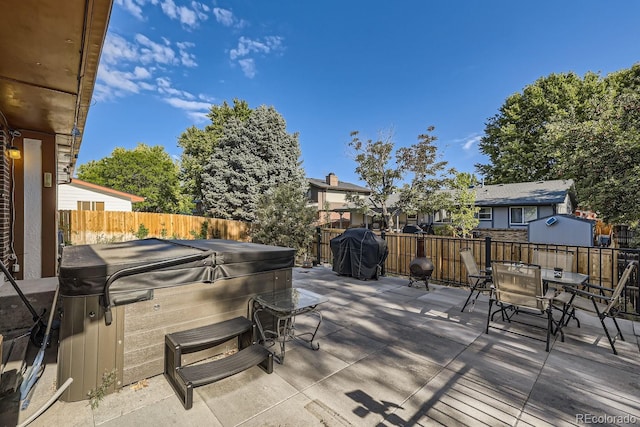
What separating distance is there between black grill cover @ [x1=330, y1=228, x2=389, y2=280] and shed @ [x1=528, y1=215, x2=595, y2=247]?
6.23 meters

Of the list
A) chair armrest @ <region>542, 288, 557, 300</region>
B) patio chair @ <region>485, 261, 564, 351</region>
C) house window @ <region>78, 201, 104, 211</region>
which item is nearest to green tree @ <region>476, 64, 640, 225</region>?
chair armrest @ <region>542, 288, 557, 300</region>

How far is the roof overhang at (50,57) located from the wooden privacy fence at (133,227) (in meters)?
9.29

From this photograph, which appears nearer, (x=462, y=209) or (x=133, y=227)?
(x=462, y=209)

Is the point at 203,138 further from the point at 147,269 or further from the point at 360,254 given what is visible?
the point at 147,269

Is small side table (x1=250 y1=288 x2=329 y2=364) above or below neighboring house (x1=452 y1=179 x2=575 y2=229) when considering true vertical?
below

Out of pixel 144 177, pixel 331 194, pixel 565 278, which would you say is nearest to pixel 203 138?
pixel 144 177

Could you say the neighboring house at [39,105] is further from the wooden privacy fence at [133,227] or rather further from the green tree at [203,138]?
the green tree at [203,138]

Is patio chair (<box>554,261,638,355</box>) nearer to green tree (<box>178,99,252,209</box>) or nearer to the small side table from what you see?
the small side table

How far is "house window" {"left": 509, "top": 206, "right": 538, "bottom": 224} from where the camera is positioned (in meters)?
16.4

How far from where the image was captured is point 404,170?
41.4ft

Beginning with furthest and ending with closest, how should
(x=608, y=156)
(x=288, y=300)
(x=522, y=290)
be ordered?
(x=608, y=156), (x=522, y=290), (x=288, y=300)

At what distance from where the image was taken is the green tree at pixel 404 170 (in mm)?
12414

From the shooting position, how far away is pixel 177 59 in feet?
48.3

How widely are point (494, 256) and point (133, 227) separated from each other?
1401cm
